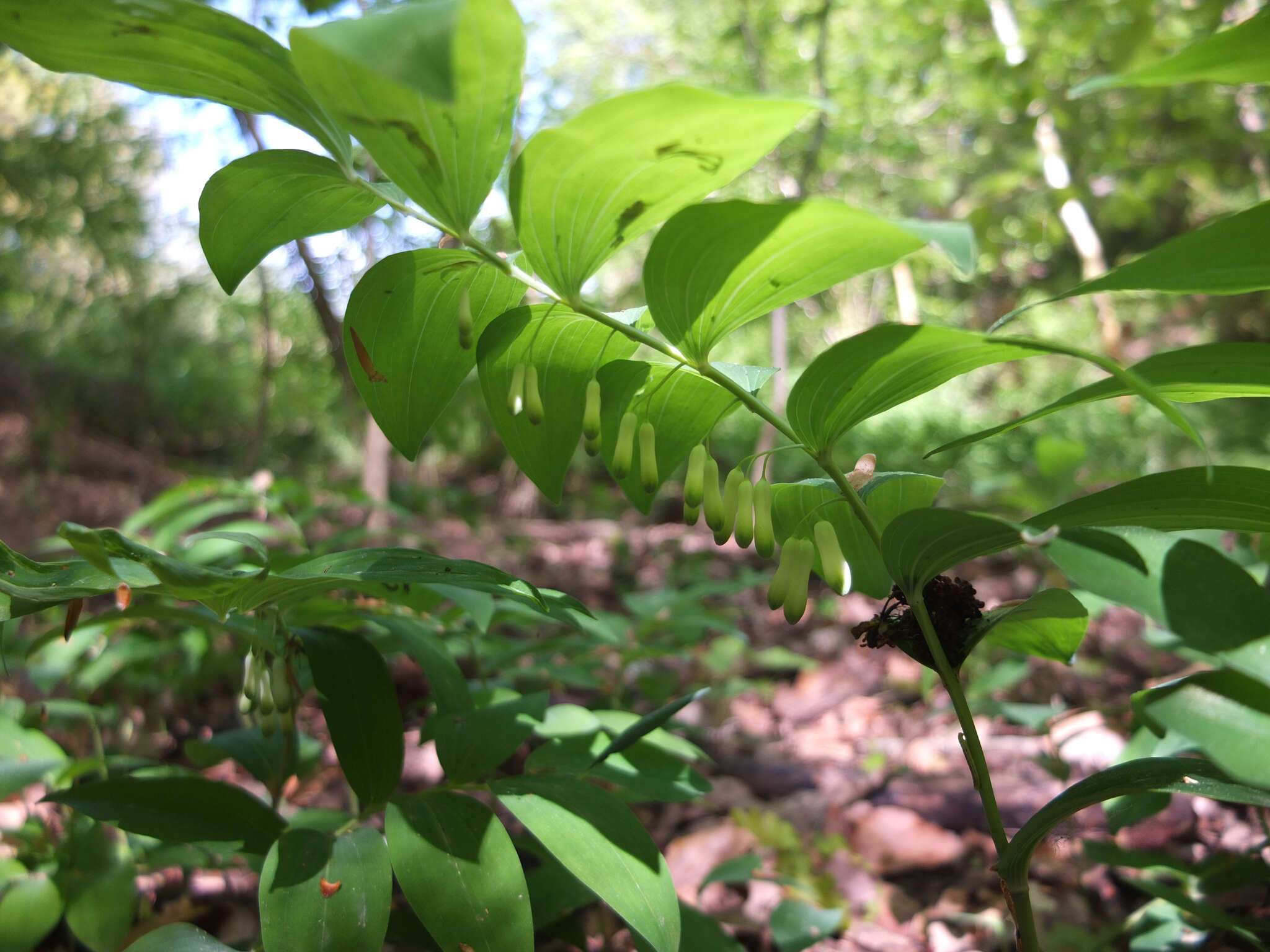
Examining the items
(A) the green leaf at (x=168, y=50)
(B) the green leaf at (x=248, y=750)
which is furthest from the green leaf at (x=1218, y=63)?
(B) the green leaf at (x=248, y=750)

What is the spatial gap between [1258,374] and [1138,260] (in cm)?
15

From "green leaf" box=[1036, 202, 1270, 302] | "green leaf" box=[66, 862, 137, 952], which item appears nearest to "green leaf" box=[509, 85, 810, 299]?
"green leaf" box=[1036, 202, 1270, 302]

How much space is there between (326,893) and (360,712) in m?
A: 0.17

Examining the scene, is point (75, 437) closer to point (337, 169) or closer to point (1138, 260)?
point (337, 169)

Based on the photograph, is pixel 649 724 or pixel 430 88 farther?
pixel 649 724

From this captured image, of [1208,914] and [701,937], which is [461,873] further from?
[1208,914]

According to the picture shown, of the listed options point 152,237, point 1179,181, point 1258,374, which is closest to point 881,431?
point 1179,181

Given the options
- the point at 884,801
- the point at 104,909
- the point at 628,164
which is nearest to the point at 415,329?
the point at 628,164

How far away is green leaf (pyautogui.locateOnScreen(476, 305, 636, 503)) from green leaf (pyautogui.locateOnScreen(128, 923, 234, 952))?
49 centimetres

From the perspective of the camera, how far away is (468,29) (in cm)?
45

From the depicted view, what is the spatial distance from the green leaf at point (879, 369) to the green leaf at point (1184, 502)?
4.7 inches

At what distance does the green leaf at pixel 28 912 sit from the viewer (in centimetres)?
87

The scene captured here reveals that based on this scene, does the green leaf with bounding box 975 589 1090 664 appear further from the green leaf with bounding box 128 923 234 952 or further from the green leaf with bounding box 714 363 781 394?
the green leaf with bounding box 128 923 234 952

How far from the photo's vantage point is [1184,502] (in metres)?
0.54
